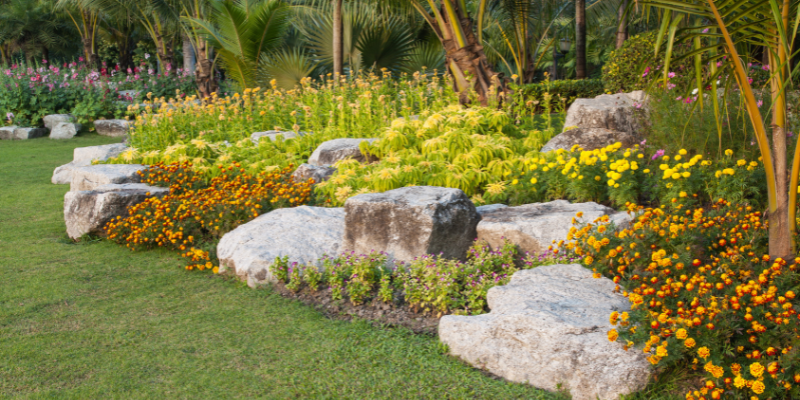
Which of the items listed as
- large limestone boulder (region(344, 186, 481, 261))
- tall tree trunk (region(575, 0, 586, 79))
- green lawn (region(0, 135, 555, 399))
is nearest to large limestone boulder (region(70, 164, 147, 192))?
green lawn (region(0, 135, 555, 399))

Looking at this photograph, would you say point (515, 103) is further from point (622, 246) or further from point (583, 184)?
point (622, 246)

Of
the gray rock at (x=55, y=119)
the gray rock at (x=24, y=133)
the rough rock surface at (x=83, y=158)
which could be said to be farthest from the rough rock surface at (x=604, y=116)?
the gray rock at (x=24, y=133)

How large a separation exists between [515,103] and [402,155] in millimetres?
2365

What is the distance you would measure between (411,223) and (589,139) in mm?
2892

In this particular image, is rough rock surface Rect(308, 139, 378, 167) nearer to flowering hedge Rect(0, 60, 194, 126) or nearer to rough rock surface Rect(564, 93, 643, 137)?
rough rock surface Rect(564, 93, 643, 137)

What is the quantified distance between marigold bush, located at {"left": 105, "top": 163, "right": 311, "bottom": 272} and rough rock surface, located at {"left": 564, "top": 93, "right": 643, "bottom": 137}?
10.7 feet

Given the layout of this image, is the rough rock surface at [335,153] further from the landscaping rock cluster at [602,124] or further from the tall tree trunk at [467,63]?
the landscaping rock cluster at [602,124]

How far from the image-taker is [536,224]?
171 inches

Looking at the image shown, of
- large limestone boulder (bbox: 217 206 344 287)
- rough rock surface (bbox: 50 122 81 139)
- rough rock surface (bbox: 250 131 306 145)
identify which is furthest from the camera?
rough rock surface (bbox: 50 122 81 139)

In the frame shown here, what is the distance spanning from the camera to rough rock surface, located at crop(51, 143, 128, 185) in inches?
354

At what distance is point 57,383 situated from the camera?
10.3 feet

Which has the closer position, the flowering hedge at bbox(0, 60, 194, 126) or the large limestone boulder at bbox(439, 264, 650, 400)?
the large limestone boulder at bbox(439, 264, 650, 400)

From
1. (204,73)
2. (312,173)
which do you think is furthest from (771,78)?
(204,73)

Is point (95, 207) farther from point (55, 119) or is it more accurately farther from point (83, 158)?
point (55, 119)
